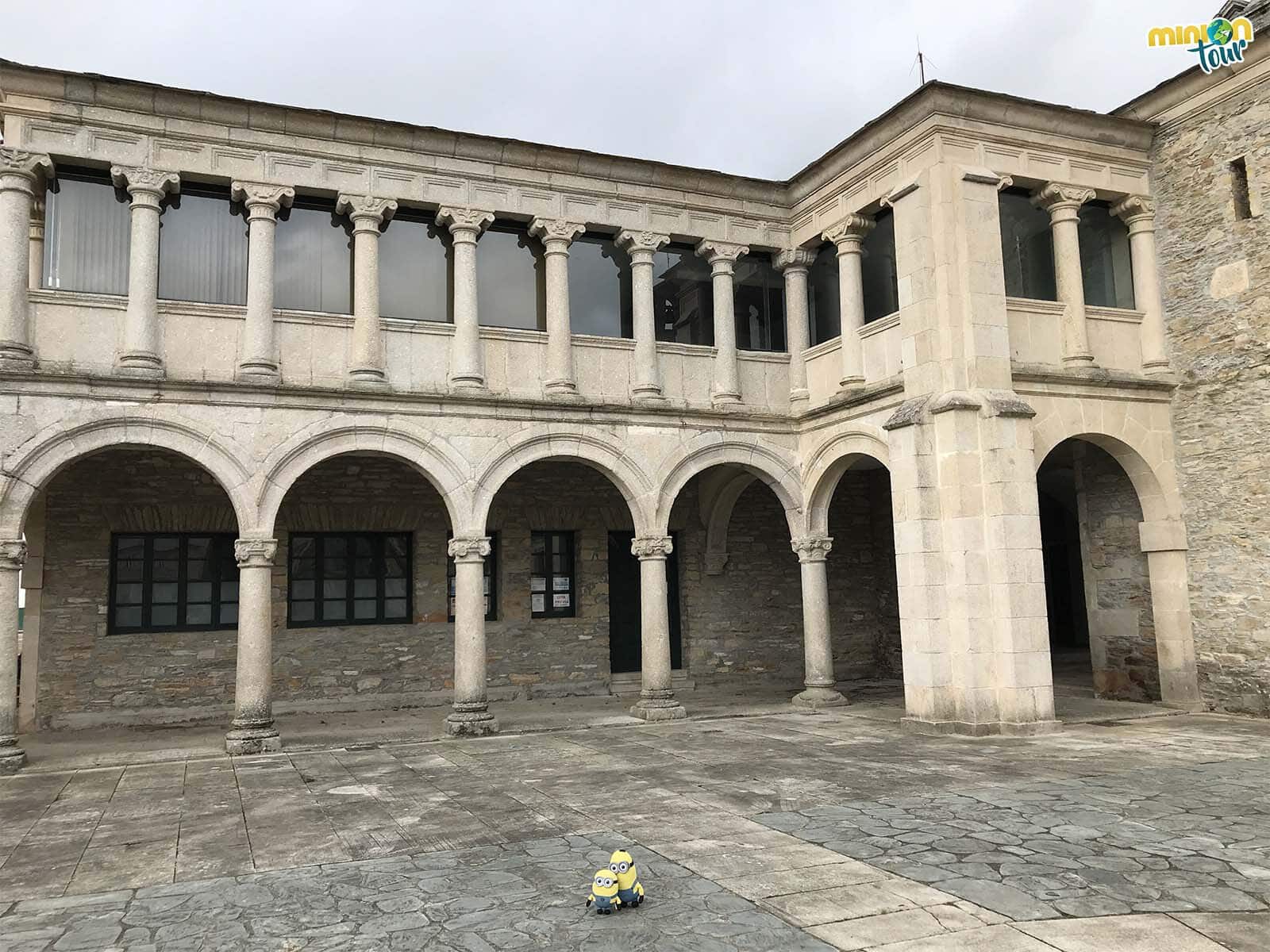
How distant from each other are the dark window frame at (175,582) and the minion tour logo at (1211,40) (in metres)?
13.1

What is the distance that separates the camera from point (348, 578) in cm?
1366

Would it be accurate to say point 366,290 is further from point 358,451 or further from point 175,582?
point 175,582

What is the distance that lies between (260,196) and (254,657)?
5.12 meters

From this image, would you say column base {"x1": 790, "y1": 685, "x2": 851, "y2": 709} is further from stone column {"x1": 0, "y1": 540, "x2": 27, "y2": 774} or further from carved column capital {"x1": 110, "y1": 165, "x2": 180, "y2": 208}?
carved column capital {"x1": 110, "y1": 165, "x2": 180, "y2": 208}

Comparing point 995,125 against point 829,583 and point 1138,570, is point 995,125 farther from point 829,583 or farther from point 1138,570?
point 829,583

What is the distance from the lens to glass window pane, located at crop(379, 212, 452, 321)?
39.0 ft

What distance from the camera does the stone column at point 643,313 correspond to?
41.4 ft

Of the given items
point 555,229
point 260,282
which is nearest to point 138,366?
point 260,282

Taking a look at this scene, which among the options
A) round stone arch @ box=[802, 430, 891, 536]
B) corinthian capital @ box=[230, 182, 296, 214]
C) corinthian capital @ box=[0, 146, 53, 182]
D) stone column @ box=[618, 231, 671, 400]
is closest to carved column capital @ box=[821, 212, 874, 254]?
stone column @ box=[618, 231, 671, 400]

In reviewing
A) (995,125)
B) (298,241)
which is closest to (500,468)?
(298,241)

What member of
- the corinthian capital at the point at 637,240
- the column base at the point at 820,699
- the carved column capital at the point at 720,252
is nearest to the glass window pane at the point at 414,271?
the corinthian capital at the point at 637,240

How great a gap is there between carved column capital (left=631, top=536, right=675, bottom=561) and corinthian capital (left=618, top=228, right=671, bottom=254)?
373cm

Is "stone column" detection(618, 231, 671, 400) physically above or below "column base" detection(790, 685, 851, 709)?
above

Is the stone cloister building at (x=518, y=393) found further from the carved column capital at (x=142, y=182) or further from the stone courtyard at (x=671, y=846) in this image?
the stone courtyard at (x=671, y=846)
